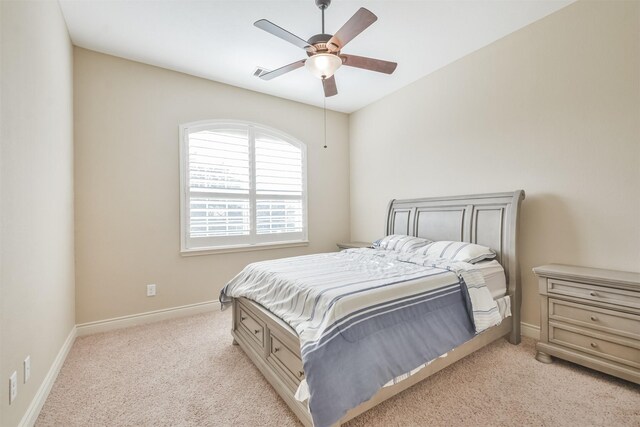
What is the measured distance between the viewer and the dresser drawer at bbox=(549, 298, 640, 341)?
1891mm

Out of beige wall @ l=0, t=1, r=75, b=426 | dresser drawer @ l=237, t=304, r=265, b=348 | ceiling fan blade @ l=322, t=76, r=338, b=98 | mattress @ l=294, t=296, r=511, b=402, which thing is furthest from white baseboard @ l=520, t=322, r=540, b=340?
beige wall @ l=0, t=1, r=75, b=426

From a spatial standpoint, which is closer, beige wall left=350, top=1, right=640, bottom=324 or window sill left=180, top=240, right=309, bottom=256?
beige wall left=350, top=1, right=640, bottom=324

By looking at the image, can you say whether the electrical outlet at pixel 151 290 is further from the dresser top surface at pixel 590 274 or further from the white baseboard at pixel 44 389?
the dresser top surface at pixel 590 274

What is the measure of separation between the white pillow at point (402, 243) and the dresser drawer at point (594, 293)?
116 centimetres

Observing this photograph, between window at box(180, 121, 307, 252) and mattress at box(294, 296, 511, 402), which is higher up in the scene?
window at box(180, 121, 307, 252)

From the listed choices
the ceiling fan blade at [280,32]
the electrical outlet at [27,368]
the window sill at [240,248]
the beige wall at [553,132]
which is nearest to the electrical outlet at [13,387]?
the electrical outlet at [27,368]

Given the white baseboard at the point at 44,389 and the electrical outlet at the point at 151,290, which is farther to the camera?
the electrical outlet at the point at 151,290

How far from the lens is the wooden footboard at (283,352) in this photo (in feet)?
5.48

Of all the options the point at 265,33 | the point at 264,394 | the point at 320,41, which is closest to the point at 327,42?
the point at 320,41

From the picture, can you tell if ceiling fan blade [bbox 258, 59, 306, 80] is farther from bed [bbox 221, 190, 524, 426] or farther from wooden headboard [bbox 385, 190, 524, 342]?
wooden headboard [bbox 385, 190, 524, 342]

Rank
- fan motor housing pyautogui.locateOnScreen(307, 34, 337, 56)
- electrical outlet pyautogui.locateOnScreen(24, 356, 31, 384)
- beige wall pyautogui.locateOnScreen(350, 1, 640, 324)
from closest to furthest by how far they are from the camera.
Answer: electrical outlet pyautogui.locateOnScreen(24, 356, 31, 384) → fan motor housing pyautogui.locateOnScreen(307, 34, 337, 56) → beige wall pyautogui.locateOnScreen(350, 1, 640, 324)

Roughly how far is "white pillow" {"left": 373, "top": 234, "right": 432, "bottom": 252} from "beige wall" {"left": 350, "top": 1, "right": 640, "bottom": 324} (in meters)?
0.74

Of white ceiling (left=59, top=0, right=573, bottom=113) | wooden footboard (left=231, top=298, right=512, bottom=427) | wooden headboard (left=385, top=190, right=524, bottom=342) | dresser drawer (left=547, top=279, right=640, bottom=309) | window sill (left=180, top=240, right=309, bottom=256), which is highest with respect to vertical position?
white ceiling (left=59, top=0, right=573, bottom=113)

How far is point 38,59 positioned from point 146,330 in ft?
8.29
